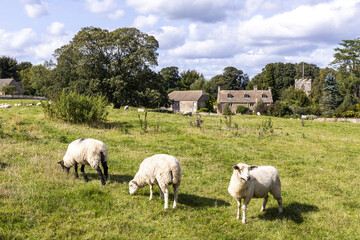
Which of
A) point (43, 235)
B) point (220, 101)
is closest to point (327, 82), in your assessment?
point (220, 101)

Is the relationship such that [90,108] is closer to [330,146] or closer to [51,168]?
[51,168]

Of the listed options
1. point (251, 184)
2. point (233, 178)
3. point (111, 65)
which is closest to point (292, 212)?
point (251, 184)

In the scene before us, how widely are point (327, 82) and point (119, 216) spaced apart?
7284 centimetres

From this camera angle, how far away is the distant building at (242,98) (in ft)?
267

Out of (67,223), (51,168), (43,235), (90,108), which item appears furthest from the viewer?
(90,108)

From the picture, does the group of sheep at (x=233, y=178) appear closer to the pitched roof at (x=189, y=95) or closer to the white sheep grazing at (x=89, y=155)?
the white sheep grazing at (x=89, y=155)

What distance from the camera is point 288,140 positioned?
22641 millimetres

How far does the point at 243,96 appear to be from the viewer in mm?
82750

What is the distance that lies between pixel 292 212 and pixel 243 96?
76.0 metres

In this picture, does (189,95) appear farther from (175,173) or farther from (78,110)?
(175,173)

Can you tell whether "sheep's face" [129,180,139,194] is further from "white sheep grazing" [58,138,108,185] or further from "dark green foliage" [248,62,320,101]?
"dark green foliage" [248,62,320,101]

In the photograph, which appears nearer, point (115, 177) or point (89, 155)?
point (89, 155)

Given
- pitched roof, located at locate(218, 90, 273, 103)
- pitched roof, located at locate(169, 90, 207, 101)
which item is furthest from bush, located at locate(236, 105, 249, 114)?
pitched roof, located at locate(169, 90, 207, 101)

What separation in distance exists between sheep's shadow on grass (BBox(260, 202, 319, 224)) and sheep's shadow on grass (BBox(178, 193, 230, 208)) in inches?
53.5
